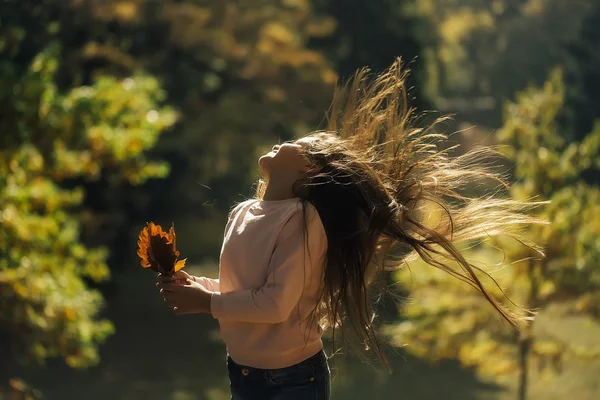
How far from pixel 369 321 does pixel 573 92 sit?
20.7 meters

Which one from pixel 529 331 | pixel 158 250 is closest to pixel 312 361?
pixel 158 250

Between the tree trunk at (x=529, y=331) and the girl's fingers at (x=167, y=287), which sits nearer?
the girl's fingers at (x=167, y=287)

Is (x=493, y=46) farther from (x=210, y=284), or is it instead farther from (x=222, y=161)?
(x=210, y=284)

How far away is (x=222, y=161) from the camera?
20.1 metres

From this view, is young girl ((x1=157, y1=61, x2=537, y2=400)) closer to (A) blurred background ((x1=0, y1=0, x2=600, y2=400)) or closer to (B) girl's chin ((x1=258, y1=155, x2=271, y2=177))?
(B) girl's chin ((x1=258, y1=155, x2=271, y2=177))

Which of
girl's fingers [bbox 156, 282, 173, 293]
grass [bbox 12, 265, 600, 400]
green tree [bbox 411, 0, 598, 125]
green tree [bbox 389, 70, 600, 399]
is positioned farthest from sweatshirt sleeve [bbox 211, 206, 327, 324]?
green tree [bbox 411, 0, 598, 125]

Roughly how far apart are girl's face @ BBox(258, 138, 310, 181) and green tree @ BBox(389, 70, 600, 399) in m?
8.16

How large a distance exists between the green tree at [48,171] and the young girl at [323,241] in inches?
224

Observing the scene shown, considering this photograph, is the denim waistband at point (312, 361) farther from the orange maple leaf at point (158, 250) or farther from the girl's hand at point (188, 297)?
the orange maple leaf at point (158, 250)

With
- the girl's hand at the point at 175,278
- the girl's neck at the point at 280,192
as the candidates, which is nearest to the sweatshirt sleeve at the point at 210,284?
the girl's hand at the point at 175,278

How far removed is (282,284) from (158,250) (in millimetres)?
340

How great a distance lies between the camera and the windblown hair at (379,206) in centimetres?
274

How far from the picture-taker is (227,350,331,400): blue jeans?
268 cm

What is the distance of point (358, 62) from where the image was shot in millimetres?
20750
